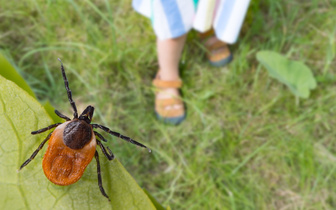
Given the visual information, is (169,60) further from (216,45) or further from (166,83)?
(216,45)

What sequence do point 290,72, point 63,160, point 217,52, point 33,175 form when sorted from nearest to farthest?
point 33,175
point 63,160
point 290,72
point 217,52

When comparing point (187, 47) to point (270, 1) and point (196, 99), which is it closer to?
point (196, 99)

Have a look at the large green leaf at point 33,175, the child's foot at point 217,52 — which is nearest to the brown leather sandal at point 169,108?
the child's foot at point 217,52

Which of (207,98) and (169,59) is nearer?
(169,59)

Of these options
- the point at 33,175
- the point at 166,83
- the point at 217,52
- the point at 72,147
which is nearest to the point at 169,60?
the point at 166,83

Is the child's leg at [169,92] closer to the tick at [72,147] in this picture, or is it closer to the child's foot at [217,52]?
the child's foot at [217,52]
